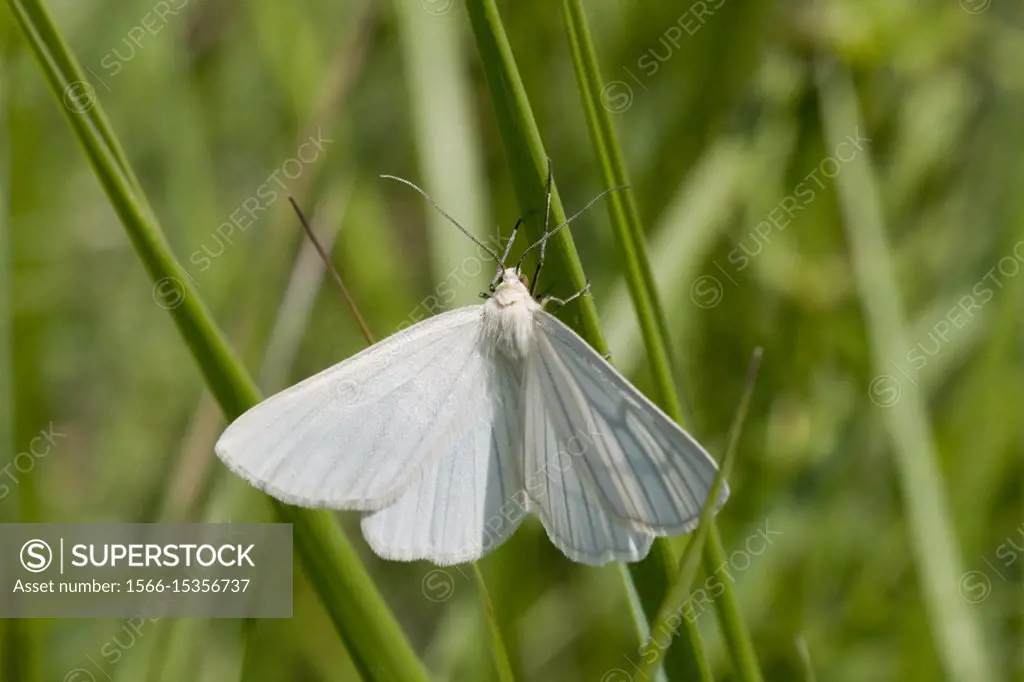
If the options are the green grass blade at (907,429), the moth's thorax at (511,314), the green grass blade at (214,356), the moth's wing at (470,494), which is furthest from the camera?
the green grass blade at (907,429)

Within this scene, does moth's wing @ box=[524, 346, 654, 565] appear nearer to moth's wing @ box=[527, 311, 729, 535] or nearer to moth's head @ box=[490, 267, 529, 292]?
moth's wing @ box=[527, 311, 729, 535]

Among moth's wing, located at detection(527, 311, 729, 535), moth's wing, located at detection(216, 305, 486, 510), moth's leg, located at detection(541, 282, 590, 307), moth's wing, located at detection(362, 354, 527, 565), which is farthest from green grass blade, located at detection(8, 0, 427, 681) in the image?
moth's leg, located at detection(541, 282, 590, 307)

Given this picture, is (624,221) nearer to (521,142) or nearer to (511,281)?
(521,142)

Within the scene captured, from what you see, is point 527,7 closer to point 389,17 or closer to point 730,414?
point 389,17

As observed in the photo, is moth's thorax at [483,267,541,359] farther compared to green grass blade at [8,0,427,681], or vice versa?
moth's thorax at [483,267,541,359]

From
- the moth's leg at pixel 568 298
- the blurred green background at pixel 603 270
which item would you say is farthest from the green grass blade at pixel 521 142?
the blurred green background at pixel 603 270

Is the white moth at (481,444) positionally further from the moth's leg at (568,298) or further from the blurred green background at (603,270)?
the blurred green background at (603,270)

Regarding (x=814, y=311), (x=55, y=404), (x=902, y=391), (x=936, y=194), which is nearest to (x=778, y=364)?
(x=814, y=311)
